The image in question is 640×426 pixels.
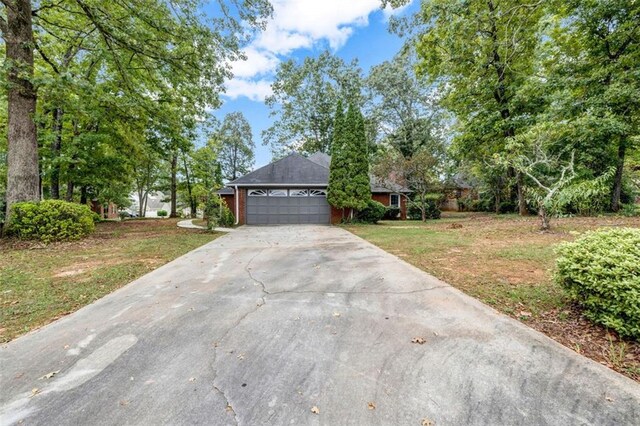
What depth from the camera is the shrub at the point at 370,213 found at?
50.4 ft

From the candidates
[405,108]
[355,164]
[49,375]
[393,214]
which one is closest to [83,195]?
[355,164]

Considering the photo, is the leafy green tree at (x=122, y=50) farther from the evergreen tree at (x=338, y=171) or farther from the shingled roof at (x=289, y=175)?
the evergreen tree at (x=338, y=171)

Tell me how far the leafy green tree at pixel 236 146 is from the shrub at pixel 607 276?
117 feet

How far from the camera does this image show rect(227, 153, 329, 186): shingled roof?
16.1 m

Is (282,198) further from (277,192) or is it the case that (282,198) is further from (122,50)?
(122,50)

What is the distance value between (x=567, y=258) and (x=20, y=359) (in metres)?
5.38

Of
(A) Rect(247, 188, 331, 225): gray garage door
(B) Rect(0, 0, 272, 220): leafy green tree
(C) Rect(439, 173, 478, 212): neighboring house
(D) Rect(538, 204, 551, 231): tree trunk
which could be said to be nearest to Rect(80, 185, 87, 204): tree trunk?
(B) Rect(0, 0, 272, 220): leafy green tree

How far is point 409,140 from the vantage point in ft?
82.4

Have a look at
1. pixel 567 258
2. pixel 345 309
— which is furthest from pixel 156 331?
pixel 567 258

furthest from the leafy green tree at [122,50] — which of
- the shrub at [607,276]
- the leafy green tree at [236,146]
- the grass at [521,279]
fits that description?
the leafy green tree at [236,146]

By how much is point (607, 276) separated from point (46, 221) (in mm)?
11600

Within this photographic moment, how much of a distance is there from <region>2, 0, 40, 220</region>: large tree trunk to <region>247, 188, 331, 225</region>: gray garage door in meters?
9.06

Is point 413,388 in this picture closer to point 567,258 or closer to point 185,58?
point 567,258

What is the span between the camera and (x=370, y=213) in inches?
608
